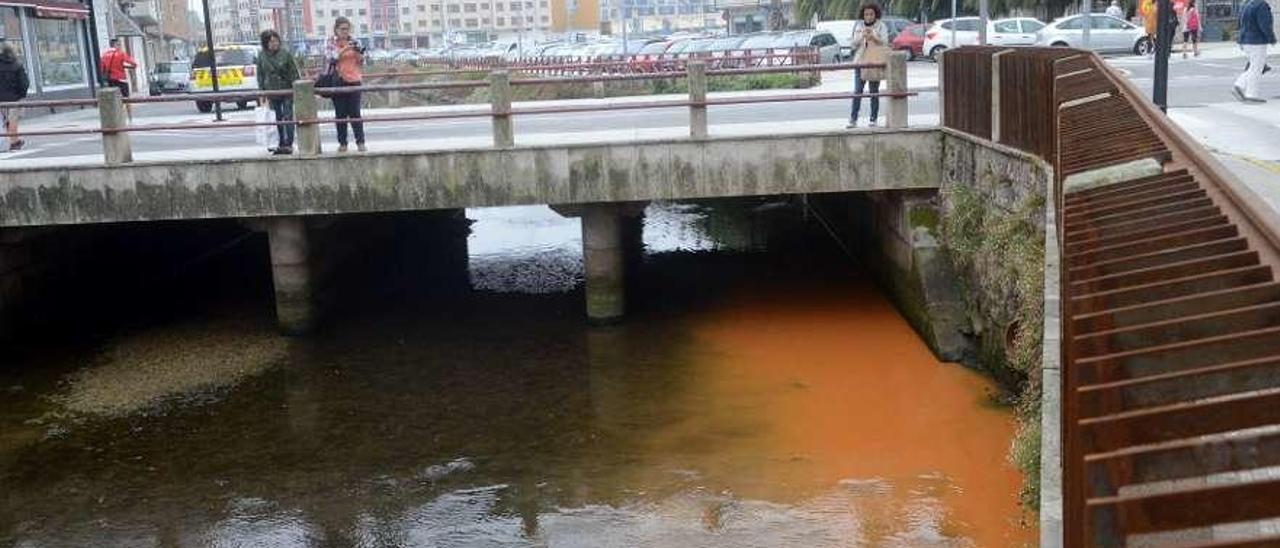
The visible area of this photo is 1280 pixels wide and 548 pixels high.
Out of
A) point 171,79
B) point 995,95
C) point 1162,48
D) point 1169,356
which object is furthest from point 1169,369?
point 171,79

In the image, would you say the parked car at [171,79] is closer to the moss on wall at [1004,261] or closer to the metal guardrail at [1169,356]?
the moss on wall at [1004,261]

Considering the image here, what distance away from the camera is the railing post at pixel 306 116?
44.8ft

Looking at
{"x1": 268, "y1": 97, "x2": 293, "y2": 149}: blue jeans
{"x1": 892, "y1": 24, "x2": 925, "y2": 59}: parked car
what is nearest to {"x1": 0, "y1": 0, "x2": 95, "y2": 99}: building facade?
{"x1": 268, "y1": 97, "x2": 293, "y2": 149}: blue jeans

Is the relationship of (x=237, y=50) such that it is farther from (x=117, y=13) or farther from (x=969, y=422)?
(x=969, y=422)

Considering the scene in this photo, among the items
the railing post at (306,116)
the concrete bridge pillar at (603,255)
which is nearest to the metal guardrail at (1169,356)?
the concrete bridge pillar at (603,255)

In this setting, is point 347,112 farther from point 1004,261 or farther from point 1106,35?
point 1106,35

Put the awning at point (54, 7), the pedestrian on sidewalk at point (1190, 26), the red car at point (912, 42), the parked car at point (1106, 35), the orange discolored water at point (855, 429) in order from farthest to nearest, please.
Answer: the red car at point (912, 42) → the parked car at point (1106, 35) → the pedestrian on sidewalk at point (1190, 26) → the awning at point (54, 7) → the orange discolored water at point (855, 429)

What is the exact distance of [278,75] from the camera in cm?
1499

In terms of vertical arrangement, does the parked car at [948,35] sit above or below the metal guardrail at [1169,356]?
above

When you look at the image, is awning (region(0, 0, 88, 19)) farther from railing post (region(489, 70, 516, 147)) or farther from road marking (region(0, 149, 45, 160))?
railing post (region(489, 70, 516, 147))

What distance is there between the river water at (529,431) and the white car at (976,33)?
19.8 metres

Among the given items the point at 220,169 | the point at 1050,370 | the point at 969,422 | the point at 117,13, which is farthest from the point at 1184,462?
the point at 117,13

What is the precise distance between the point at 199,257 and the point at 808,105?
10.2m

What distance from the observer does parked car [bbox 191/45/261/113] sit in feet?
100
